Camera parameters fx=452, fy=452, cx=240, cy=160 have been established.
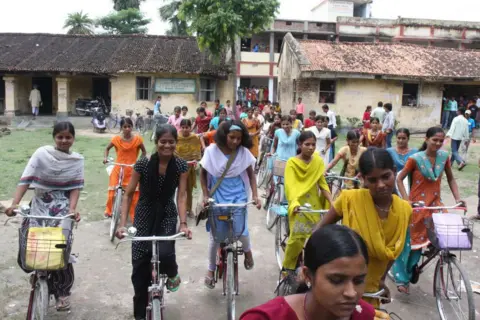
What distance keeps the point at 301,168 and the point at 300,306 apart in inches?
108

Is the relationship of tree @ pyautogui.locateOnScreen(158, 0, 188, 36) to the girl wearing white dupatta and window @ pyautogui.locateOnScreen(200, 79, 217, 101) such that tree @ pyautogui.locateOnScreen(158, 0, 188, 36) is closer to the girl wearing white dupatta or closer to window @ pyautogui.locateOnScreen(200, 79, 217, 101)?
window @ pyautogui.locateOnScreen(200, 79, 217, 101)

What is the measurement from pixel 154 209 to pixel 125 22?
38.4 metres

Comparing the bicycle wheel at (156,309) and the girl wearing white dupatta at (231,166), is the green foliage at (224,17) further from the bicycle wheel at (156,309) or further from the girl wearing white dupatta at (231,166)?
the bicycle wheel at (156,309)

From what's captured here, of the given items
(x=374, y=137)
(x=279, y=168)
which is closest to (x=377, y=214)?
(x=279, y=168)

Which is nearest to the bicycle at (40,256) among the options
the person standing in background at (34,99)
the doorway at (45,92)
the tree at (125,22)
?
the person standing in background at (34,99)

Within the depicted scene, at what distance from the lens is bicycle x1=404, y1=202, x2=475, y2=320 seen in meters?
3.72

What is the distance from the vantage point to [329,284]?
1.64 meters

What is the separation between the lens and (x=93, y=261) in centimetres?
538

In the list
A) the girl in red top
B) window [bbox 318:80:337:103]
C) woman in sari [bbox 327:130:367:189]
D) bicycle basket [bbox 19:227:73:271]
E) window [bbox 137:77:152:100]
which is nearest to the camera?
the girl in red top

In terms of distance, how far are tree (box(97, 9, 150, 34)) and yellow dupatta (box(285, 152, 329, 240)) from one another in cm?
3695

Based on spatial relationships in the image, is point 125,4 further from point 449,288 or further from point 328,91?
point 449,288

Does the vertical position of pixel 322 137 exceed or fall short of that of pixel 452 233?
it exceeds it

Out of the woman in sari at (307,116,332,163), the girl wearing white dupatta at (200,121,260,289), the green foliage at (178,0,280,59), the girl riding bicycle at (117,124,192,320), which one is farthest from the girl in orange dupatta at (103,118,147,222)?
the green foliage at (178,0,280,59)

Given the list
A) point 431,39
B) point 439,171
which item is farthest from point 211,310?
point 431,39
